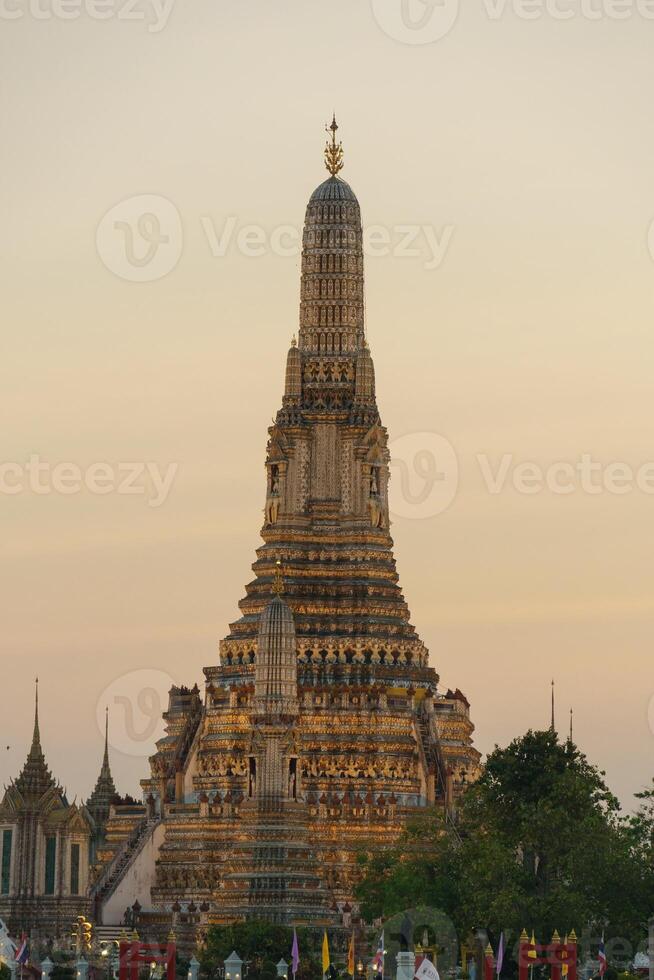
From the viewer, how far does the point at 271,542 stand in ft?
653

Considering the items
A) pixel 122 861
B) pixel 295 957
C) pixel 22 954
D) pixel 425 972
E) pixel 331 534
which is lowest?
pixel 425 972

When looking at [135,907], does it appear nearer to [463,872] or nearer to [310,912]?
[310,912]

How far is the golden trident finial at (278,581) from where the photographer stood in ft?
628

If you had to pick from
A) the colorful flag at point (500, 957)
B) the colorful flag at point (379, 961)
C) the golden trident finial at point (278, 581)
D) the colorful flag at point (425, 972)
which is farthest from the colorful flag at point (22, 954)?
the colorful flag at point (425, 972)

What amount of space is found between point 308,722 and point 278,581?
7.25 metres

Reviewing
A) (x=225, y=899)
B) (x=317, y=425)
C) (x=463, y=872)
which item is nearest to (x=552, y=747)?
(x=463, y=872)

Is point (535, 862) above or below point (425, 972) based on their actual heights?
above

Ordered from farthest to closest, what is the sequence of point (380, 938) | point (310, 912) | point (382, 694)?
1. point (382, 694)
2. point (310, 912)
3. point (380, 938)

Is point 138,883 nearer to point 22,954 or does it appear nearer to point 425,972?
point 22,954

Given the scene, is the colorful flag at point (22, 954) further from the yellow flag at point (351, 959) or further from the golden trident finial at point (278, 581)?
the golden trident finial at point (278, 581)

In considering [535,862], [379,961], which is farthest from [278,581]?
[379,961]

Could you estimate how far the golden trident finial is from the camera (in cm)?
19138

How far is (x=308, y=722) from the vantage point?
19238cm

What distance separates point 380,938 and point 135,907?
83.7 feet
